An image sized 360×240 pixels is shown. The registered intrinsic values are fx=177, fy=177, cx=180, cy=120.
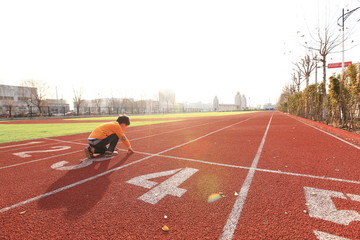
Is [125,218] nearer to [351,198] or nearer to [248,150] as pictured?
[351,198]

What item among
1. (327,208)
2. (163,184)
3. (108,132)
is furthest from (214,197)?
(108,132)

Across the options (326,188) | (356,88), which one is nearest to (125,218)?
(326,188)

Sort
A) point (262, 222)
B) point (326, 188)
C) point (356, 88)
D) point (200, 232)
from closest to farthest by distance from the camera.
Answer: point (200, 232) → point (262, 222) → point (326, 188) → point (356, 88)

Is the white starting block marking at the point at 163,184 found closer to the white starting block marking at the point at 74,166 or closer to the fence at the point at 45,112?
the white starting block marking at the point at 74,166

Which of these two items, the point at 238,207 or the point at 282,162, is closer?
the point at 238,207

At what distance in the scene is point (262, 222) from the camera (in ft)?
7.53

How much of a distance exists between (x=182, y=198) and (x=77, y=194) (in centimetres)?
186

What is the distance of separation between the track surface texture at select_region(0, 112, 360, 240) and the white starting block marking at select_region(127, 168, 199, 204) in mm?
17

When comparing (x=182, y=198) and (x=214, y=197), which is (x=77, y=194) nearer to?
(x=182, y=198)

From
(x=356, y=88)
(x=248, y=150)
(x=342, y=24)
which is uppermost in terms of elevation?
(x=342, y=24)

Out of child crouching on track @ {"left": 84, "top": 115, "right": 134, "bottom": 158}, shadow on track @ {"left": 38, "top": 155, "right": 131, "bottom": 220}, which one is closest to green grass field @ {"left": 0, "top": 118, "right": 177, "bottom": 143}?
child crouching on track @ {"left": 84, "top": 115, "right": 134, "bottom": 158}

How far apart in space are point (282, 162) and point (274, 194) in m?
2.13

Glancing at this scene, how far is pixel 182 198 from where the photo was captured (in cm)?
293

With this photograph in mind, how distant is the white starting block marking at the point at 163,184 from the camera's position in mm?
2999
